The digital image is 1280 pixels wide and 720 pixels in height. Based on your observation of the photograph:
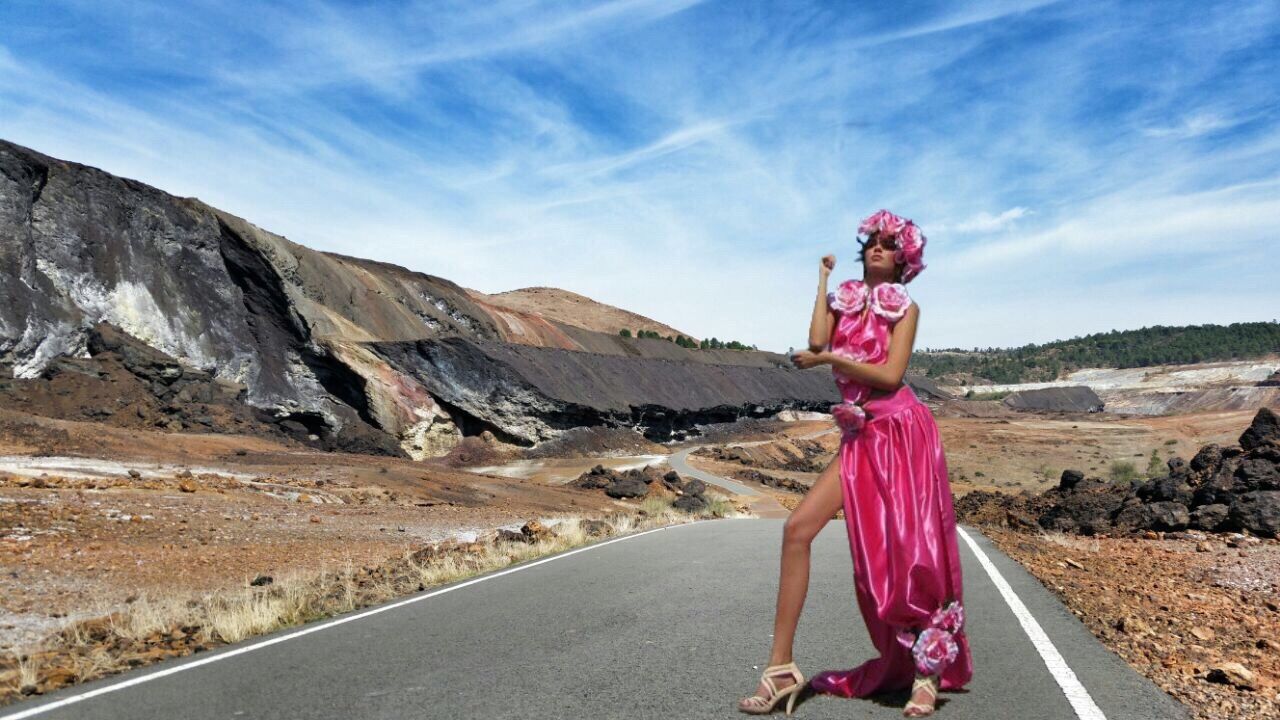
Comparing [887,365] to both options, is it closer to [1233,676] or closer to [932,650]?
[932,650]

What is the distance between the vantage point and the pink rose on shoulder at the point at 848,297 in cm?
434

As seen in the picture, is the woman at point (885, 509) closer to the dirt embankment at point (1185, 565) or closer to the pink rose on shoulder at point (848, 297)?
the pink rose on shoulder at point (848, 297)

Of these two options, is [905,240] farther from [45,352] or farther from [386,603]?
[45,352]

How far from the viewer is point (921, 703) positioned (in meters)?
4.10

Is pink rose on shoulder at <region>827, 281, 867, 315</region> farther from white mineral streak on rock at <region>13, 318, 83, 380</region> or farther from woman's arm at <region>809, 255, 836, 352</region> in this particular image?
white mineral streak on rock at <region>13, 318, 83, 380</region>

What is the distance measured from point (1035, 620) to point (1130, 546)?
285 inches

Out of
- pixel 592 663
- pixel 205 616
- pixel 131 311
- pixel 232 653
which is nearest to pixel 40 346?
pixel 131 311

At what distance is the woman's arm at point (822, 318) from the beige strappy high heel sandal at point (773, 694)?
1434 mm

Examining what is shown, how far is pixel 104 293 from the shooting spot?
3634cm

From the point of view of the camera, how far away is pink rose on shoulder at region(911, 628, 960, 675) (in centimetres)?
410

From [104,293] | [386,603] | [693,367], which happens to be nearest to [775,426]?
[693,367]

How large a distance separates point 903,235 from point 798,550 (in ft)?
5.06

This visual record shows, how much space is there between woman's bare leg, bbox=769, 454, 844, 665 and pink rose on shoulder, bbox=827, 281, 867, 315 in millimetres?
695

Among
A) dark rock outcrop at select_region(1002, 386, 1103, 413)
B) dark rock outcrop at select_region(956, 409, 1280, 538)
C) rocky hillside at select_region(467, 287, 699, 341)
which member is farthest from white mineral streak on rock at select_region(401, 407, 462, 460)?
rocky hillside at select_region(467, 287, 699, 341)
